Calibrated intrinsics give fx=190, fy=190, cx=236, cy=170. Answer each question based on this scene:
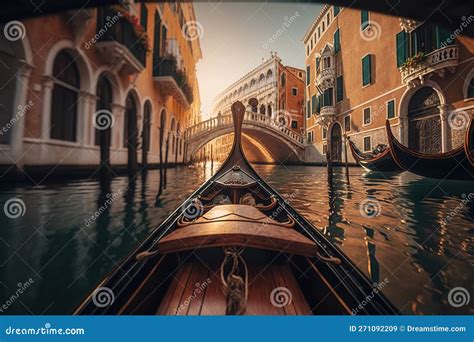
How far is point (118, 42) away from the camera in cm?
223

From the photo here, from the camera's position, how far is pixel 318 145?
12.6ft

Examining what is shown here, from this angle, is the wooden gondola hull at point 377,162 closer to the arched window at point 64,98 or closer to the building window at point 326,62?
the building window at point 326,62

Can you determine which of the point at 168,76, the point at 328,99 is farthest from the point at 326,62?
the point at 168,76

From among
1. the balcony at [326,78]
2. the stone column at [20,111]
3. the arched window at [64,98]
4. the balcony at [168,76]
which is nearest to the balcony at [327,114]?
the balcony at [326,78]

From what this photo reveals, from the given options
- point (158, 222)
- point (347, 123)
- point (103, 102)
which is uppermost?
point (347, 123)

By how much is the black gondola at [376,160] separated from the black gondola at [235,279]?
8.99 feet

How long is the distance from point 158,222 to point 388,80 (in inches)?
134

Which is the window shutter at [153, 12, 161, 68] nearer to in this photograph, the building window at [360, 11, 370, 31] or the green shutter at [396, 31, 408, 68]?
the building window at [360, 11, 370, 31]

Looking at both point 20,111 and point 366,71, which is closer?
point 20,111

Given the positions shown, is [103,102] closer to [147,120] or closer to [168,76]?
[147,120]

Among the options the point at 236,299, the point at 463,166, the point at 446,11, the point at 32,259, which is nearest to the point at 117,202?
the point at 32,259

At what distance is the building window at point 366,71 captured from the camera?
110 inches

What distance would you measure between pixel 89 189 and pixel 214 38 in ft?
7.62
